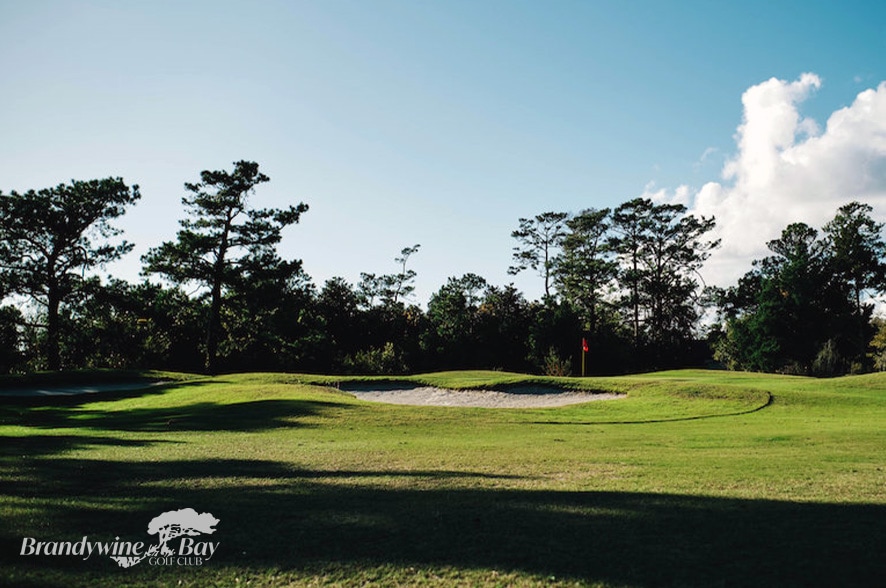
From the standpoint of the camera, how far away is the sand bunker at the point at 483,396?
23.8 meters

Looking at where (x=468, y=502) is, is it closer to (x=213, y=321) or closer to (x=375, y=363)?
(x=213, y=321)

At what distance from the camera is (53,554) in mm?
4605

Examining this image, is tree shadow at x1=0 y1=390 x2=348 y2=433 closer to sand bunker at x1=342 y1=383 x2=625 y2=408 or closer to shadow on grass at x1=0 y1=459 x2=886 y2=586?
sand bunker at x1=342 y1=383 x2=625 y2=408

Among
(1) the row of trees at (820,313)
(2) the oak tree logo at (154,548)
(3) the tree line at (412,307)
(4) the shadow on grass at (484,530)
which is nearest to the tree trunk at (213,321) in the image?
(3) the tree line at (412,307)

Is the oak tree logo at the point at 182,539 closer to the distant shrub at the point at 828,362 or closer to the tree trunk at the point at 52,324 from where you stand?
the tree trunk at the point at 52,324

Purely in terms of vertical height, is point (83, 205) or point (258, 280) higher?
point (83, 205)

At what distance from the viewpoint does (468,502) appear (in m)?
6.25

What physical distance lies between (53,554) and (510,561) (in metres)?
3.92

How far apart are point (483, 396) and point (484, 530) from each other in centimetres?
2011

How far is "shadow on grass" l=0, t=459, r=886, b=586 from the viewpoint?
4191 mm

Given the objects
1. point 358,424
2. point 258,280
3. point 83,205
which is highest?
point 83,205

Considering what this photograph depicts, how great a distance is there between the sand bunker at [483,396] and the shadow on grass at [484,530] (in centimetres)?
1670

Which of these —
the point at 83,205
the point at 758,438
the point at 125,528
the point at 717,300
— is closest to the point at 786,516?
the point at 125,528

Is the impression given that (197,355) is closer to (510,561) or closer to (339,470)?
(339,470)
